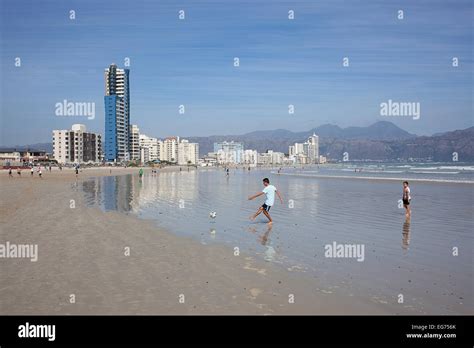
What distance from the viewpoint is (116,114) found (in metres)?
163

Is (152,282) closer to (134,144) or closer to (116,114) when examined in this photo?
(116,114)

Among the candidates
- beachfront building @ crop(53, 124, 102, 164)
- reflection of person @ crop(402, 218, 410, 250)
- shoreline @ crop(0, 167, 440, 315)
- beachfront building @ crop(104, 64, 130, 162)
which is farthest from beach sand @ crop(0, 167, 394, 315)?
beachfront building @ crop(104, 64, 130, 162)

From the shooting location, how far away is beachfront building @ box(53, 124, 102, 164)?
150375mm

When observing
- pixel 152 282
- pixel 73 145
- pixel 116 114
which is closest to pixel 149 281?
pixel 152 282

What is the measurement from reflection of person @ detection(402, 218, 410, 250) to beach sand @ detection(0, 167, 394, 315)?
4778 millimetres

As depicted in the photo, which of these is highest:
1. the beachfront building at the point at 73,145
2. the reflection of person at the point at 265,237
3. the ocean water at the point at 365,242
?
the beachfront building at the point at 73,145

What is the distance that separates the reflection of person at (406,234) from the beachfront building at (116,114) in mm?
158282

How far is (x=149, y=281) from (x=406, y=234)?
906 cm

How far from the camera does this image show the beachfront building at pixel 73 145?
493 feet

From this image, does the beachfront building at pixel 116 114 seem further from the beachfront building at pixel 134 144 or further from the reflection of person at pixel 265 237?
the reflection of person at pixel 265 237

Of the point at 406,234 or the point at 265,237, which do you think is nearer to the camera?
the point at 265,237

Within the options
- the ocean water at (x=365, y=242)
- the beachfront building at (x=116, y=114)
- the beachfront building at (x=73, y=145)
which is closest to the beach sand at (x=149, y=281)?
the ocean water at (x=365, y=242)
